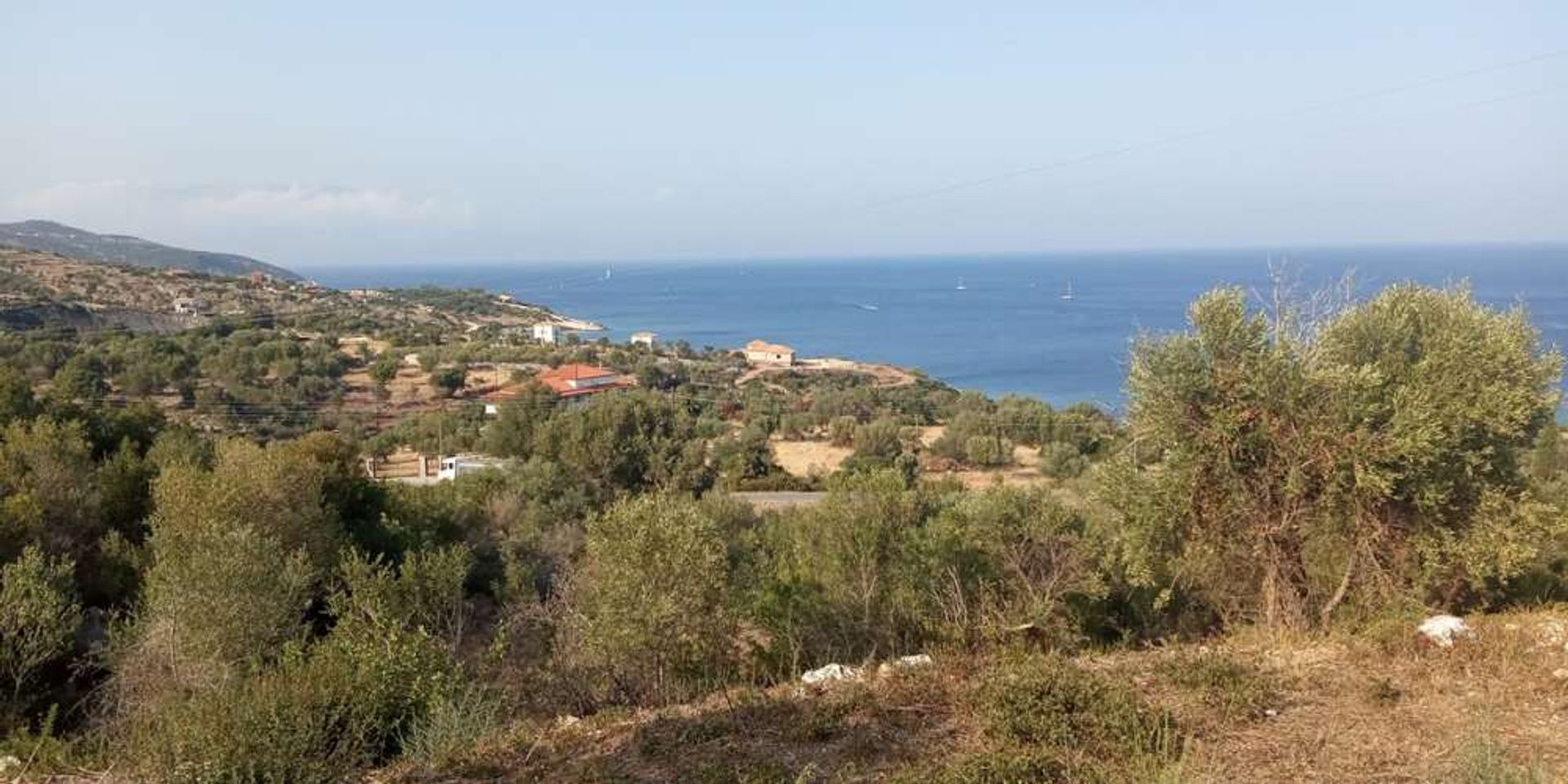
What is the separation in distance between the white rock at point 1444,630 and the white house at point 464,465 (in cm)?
2481

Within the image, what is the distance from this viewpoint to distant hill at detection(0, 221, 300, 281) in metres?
98.5

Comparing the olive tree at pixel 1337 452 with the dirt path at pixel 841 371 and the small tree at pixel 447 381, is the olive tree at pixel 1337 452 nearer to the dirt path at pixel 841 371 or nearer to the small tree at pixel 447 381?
the small tree at pixel 447 381

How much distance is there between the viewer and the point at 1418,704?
262 inches

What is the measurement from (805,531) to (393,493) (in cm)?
1173

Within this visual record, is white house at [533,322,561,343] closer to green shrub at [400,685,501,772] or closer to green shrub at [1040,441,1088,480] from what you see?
green shrub at [1040,441,1088,480]

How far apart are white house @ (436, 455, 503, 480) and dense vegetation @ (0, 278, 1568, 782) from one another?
13.1m

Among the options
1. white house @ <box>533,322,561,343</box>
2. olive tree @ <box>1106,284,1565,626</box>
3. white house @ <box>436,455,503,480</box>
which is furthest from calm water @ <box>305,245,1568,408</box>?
olive tree @ <box>1106,284,1565,626</box>

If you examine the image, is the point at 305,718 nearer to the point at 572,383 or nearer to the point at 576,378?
the point at 572,383

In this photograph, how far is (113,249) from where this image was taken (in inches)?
4242

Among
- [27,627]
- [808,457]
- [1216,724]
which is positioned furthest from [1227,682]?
[808,457]

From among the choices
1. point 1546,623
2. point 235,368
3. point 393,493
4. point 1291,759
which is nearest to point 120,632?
point 393,493

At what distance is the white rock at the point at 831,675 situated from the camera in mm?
7707

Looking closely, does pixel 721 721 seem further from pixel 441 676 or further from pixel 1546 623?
pixel 1546 623

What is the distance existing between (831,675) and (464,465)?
25.8 m
